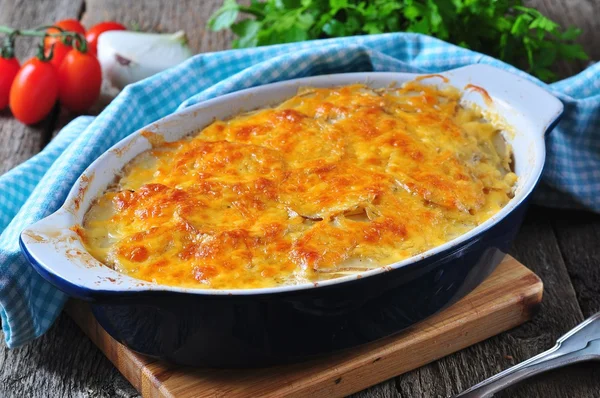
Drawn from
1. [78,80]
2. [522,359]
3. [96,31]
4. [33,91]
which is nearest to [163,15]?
[96,31]

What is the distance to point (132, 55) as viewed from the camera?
402 cm

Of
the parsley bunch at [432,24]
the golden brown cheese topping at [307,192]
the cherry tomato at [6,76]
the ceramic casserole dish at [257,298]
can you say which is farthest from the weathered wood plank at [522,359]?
the cherry tomato at [6,76]

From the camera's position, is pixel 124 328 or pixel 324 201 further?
pixel 324 201

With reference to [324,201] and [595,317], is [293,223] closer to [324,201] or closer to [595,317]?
[324,201]

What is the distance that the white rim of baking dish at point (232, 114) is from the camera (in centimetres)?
202

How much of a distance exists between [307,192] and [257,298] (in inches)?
24.6

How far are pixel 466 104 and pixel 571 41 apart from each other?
155 cm

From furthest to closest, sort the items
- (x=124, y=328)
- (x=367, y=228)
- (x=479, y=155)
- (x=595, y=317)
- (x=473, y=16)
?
(x=473, y=16), (x=479, y=155), (x=595, y=317), (x=367, y=228), (x=124, y=328)

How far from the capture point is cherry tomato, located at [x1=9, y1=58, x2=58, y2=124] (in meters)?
3.71

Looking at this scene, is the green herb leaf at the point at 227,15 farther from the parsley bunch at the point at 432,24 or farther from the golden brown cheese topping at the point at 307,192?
the golden brown cheese topping at the point at 307,192

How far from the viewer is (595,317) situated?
2561mm

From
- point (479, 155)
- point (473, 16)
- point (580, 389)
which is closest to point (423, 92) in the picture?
point (479, 155)

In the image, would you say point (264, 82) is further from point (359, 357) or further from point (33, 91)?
point (359, 357)

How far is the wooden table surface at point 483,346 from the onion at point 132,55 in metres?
0.23
